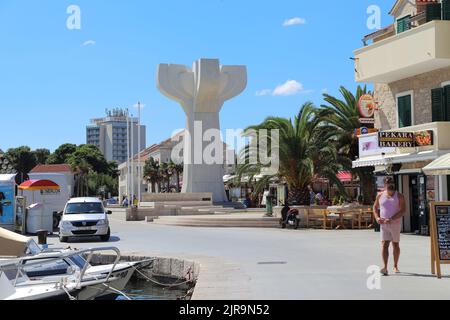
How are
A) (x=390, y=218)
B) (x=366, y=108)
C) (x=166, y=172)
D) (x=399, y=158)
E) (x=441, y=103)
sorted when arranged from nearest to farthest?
(x=390, y=218), (x=441, y=103), (x=399, y=158), (x=366, y=108), (x=166, y=172)

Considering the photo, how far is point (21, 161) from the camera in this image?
122 metres

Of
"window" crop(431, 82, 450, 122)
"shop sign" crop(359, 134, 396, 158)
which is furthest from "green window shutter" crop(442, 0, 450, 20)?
"shop sign" crop(359, 134, 396, 158)

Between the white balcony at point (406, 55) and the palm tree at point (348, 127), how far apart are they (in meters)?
7.18

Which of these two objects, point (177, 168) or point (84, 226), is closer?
point (84, 226)

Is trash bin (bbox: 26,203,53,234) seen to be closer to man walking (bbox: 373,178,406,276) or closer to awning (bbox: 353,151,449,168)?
awning (bbox: 353,151,449,168)

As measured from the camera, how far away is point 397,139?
2294 centimetres

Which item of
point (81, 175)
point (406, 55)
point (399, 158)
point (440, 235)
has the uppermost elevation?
point (406, 55)

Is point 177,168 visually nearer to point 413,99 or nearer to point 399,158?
point 413,99

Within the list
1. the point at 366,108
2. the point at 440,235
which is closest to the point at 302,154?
the point at 366,108

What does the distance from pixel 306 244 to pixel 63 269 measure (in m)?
10.2

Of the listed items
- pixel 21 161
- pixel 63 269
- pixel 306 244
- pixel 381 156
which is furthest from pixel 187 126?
pixel 21 161

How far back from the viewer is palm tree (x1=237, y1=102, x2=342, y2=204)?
30.3 metres

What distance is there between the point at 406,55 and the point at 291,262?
39.8ft

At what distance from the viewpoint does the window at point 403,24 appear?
1018 inches
